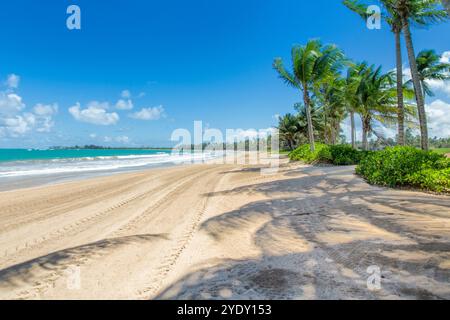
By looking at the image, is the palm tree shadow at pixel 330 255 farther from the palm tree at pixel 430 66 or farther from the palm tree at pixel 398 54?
the palm tree at pixel 430 66

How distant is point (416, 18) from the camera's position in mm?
11617

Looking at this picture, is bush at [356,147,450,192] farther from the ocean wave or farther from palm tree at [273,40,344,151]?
the ocean wave

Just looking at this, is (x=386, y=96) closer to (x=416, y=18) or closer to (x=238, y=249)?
(x=416, y=18)

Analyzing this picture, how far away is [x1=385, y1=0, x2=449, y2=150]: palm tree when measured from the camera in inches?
404

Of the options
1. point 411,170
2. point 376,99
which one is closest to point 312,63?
point 376,99

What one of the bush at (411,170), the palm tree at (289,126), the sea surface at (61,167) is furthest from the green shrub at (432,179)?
the palm tree at (289,126)

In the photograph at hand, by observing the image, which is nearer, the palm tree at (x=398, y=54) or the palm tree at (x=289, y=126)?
the palm tree at (x=398, y=54)

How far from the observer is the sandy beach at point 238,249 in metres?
2.65

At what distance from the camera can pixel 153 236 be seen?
4527 mm

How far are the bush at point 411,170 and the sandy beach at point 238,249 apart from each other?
25.0 inches

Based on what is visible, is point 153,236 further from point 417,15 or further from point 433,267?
point 417,15

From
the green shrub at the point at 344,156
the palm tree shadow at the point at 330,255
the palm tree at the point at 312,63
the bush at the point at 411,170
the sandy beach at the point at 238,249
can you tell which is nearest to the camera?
the palm tree shadow at the point at 330,255

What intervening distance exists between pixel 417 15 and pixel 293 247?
45.2 feet

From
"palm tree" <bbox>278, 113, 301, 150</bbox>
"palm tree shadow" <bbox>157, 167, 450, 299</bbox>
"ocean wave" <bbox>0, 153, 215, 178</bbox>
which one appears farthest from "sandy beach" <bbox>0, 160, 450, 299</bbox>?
"palm tree" <bbox>278, 113, 301, 150</bbox>
